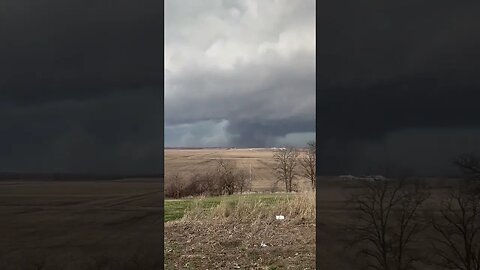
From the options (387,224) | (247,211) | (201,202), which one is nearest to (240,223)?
(247,211)

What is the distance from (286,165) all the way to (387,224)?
1.60 m

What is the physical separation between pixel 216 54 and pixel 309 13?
0.75 m

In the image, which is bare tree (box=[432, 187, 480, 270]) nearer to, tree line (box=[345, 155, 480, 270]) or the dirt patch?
tree line (box=[345, 155, 480, 270])

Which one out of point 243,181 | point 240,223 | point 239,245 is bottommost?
point 239,245

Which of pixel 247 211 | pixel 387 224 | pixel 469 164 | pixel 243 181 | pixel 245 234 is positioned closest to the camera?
pixel 469 164

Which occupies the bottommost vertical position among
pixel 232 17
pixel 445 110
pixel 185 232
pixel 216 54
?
pixel 185 232

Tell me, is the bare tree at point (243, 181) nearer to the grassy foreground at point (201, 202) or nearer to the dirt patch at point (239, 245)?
the grassy foreground at point (201, 202)

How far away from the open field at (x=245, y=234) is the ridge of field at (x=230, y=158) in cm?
12

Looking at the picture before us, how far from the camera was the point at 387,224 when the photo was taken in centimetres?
259

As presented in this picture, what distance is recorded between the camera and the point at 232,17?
3811mm

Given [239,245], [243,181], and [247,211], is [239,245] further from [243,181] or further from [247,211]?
[243,181]
